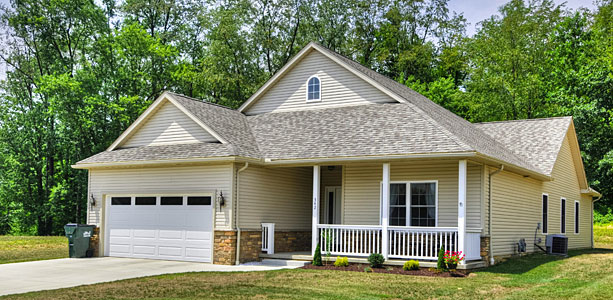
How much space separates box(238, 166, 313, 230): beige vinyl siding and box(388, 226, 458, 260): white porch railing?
Result: 13.4 feet

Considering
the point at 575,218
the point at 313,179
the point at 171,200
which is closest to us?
the point at 171,200

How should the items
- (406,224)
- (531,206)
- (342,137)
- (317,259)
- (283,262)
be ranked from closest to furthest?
(317,259) → (283,262) → (406,224) → (342,137) → (531,206)

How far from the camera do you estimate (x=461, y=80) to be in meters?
43.4

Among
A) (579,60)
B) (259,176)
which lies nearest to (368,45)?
(579,60)

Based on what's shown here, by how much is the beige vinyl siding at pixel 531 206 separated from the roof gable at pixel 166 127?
894cm

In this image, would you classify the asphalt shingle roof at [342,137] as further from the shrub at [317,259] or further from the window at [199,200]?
the shrub at [317,259]

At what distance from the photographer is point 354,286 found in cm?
1277

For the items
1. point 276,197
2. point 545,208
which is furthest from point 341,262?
point 545,208

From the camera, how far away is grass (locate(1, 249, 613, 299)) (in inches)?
445

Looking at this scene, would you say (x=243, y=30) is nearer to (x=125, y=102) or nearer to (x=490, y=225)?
(x=125, y=102)

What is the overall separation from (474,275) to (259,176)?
708 centimetres

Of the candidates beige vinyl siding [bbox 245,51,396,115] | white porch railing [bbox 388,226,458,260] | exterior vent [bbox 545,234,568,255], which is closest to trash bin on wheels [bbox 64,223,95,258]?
beige vinyl siding [bbox 245,51,396,115]

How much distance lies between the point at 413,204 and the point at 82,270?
9358 millimetres

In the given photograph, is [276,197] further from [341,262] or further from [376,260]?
[376,260]
